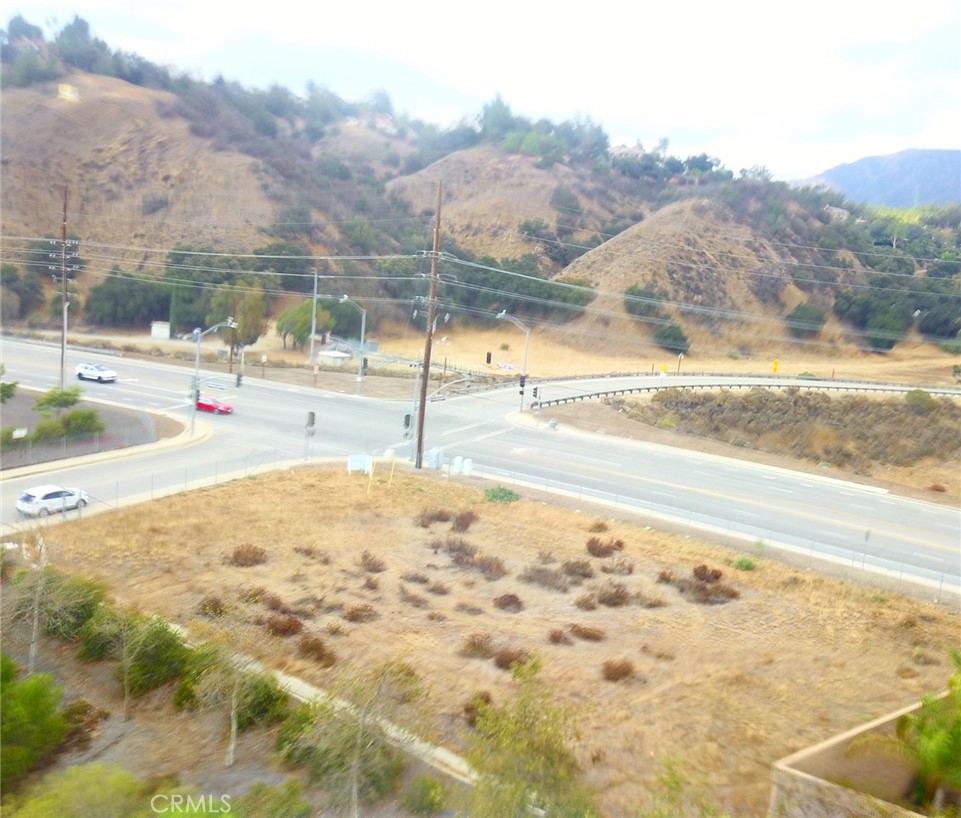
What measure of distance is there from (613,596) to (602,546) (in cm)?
392

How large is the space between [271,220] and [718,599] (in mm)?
82859

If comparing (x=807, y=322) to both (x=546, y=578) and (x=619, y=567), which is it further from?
(x=546, y=578)

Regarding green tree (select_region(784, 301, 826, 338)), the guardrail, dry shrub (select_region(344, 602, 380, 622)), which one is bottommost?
dry shrub (select_region(344, 602, 380, 622))

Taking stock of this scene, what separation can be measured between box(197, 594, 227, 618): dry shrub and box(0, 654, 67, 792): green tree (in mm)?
4435

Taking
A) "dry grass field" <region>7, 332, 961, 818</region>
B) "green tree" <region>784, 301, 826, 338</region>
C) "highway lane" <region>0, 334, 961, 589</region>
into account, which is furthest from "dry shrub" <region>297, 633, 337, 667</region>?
Result: "green tree" <region>784, 301, 826, 338</region>

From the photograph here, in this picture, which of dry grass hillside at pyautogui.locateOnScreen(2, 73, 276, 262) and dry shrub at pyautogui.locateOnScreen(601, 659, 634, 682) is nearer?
dry shrub at pyautogui.locateOnScreen(601, 659, 634, 682)

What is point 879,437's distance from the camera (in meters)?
56.5

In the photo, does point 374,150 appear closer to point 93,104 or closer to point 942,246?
point 93,104

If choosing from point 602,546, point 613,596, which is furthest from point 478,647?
point 602,546

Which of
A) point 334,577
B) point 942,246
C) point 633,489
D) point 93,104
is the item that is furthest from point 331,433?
point 942,246

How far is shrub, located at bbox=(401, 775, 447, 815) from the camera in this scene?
10.3 metres

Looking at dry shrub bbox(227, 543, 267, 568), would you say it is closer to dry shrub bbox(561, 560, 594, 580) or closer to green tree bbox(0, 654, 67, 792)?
dry shrub bbox(561, 560, 594, 580)

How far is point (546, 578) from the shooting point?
2092 cm

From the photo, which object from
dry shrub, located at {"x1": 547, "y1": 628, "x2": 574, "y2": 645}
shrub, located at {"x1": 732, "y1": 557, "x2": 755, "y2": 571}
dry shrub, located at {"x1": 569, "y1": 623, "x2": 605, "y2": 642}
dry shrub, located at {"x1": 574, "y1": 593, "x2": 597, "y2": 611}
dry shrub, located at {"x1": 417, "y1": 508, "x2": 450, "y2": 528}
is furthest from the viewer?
dry shrub, located at {"x1": 417, "y1": 508, "x2": 450, "y2": 528}
